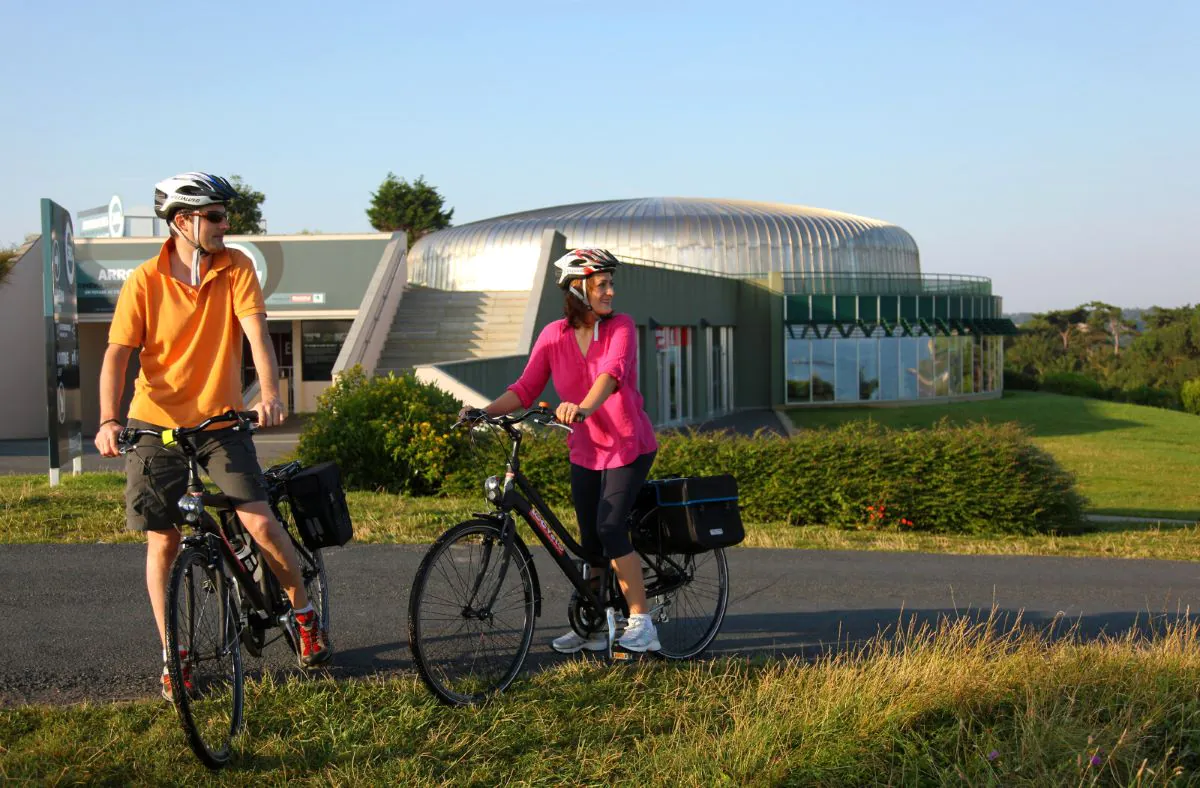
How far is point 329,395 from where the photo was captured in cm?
1493

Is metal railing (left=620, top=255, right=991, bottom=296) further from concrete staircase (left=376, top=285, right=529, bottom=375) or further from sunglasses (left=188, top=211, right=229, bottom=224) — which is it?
sunglasses (left=188, top=211, right=229, bottom=224)

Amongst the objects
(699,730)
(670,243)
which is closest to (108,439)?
(699,730)

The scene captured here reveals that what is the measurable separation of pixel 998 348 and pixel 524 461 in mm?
43802

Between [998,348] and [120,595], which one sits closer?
[120,595]

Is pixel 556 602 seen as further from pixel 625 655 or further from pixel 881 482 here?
pixel 881 482

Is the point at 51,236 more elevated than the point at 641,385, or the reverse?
the point at 51,236

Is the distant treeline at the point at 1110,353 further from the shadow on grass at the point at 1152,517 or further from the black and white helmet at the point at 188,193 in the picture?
the black and white helmet at the point at 188,193

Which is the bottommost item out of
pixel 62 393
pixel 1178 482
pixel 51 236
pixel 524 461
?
pixel 1178 482

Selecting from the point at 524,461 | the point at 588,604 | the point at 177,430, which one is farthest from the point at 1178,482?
the point at 177,430

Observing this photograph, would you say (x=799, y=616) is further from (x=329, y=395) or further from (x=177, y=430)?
(x=329, y=395)

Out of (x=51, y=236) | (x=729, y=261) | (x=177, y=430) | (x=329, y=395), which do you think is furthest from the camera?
(x=729, y=261)

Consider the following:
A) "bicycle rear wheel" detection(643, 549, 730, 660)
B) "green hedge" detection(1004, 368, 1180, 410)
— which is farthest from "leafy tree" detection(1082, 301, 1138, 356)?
"bicycle rear wheel" detection(643, 549, 730, 660)

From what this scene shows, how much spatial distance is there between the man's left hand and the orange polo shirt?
26 centimetres

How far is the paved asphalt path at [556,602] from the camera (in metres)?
5.55
